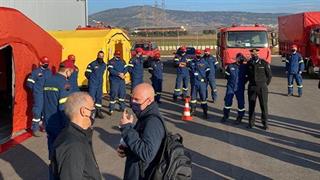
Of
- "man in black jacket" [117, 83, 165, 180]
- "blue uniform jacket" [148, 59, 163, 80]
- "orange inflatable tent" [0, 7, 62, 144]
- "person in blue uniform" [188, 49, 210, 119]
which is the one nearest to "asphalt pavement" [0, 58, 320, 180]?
"person in blue uniform" [188, 49, 210, 119]

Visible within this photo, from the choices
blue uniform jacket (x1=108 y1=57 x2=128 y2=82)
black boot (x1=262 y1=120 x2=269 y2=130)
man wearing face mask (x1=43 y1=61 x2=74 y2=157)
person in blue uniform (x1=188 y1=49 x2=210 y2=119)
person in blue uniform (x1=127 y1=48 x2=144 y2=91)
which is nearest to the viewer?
man wearing face mask (x1=43 y1=61 x2=74 y2=157)

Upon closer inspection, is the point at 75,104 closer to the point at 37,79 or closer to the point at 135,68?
the point at 37,79

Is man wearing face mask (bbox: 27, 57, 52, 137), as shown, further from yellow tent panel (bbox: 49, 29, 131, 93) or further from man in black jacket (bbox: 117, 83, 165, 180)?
man in black jacket (bbox: 117, 83, 165, 180)

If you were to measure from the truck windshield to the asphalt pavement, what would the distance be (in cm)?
756

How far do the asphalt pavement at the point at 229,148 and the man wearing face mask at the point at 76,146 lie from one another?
170 inches

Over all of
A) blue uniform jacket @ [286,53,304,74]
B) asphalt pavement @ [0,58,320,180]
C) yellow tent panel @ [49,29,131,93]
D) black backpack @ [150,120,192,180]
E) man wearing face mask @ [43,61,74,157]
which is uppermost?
yellow tent panel @ [49,29,131,93]

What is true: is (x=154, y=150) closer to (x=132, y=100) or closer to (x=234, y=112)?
(x=132, y=100)

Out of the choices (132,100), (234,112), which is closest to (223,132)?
(234,112)

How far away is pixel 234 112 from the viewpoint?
1437 cm

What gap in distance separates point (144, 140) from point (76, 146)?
0.61 meters

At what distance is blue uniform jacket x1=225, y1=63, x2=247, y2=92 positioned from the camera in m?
12.2

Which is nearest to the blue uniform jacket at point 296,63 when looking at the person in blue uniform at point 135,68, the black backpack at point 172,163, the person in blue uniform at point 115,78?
the person in blue uniform at point 135,68

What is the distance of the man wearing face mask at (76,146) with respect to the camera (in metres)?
3.58

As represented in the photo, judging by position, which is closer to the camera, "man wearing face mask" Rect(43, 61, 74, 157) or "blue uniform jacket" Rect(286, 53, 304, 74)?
"man wearing face mask" Rect(43, 61, 74, 157)
